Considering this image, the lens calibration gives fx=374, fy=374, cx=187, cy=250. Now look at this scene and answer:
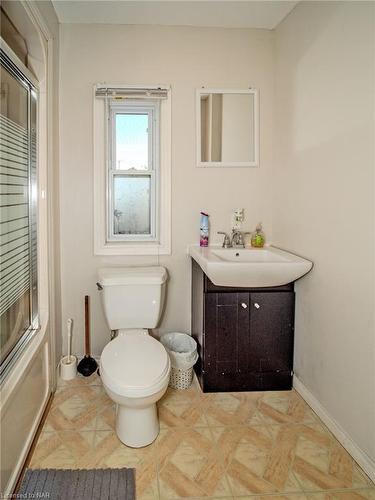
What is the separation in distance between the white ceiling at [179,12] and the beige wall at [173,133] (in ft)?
0.21

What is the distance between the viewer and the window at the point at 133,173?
105 inches

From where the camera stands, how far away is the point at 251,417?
2.17 metres

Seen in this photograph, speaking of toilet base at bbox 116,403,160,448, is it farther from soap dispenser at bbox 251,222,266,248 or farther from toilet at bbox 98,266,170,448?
soap dispenser at bbox 251,222,266,248

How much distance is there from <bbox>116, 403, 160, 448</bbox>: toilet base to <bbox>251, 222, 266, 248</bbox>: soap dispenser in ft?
4.55

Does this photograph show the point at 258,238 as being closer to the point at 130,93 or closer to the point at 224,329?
the point at 224,329

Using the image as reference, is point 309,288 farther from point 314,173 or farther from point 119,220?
point 119,220

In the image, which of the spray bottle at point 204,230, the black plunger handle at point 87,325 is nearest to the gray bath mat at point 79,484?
the black plunger handle at point 87,325

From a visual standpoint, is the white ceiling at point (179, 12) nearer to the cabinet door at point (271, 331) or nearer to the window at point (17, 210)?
the window at point (17, 210)

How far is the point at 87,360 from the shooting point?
2680 millimetres

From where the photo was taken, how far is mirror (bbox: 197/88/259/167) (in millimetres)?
2730

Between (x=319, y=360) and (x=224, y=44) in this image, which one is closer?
(x=319, y=360)

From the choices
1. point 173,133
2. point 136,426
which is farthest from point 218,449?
point 173,133

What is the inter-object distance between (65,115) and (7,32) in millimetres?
717

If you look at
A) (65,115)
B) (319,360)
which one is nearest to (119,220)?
(65,115)
